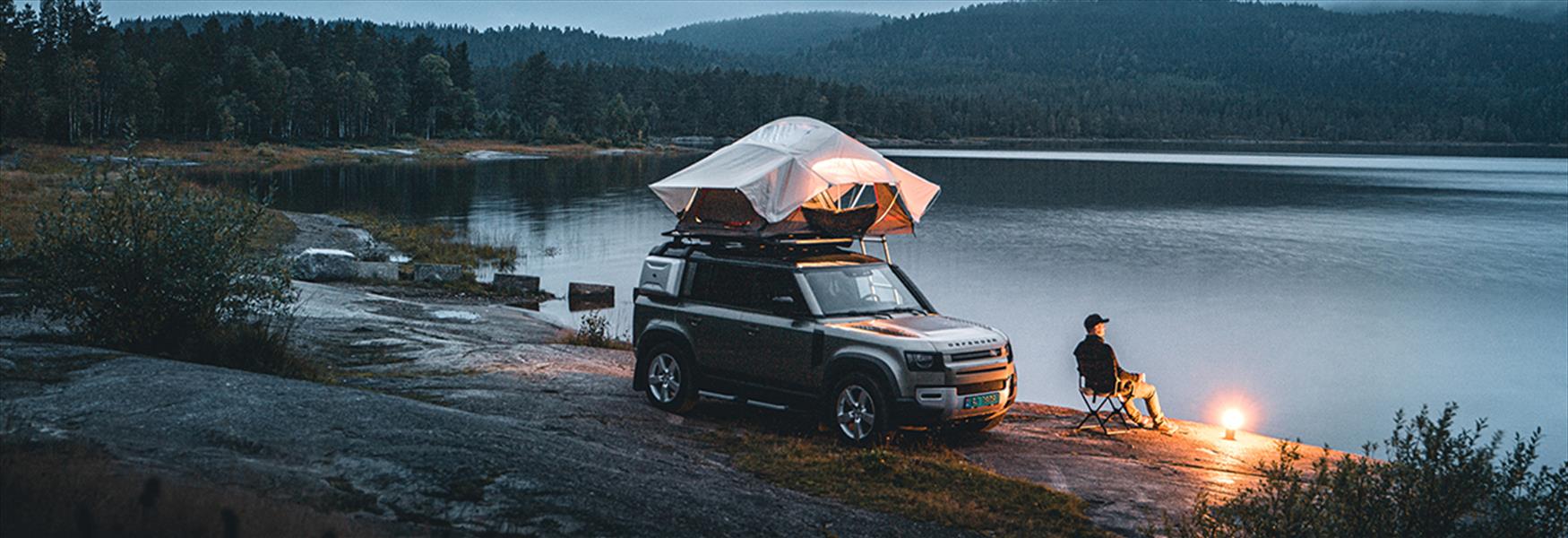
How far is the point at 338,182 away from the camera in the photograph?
80.9 meters

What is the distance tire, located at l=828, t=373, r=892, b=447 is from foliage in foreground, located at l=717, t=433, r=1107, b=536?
0.18 meters

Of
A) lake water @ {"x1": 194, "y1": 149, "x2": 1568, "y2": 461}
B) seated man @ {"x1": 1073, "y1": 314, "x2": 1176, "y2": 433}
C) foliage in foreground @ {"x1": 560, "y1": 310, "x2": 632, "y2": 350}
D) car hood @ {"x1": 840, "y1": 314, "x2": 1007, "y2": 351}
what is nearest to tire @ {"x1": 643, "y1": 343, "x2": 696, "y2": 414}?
car hood @ {"x1": 840, "y1": 314, "x2": 1007, "y2": 351}

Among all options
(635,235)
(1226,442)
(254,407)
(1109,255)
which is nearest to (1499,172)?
(1109,255)

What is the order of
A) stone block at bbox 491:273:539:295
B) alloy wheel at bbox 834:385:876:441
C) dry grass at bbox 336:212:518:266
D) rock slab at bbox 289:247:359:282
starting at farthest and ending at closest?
1. dry grass at bbox 336:212:518:266
2. stone block at bbox 491:273:539:295
3. rock slab at bbox 289:247:359:282
4. alloy wheel at bbox 834:385:876:441

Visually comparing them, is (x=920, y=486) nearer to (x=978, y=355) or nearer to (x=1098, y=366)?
(x=978, y=355)

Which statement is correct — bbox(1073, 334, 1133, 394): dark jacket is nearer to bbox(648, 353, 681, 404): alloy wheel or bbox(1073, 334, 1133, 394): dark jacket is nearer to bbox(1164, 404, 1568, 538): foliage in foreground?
bbox(648, 353, 681, 404): alloy wheel

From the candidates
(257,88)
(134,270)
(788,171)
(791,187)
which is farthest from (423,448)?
(257,88)

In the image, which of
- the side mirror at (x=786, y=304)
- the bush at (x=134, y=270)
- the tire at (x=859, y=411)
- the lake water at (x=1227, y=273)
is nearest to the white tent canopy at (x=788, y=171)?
the side mirror at (x=786, y=304)

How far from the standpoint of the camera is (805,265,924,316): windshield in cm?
1308

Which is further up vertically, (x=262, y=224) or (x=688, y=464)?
(x=262, y=224)

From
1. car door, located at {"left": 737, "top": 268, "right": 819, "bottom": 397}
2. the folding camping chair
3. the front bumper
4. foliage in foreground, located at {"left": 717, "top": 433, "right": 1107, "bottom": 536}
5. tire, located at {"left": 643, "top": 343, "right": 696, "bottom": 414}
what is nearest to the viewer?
foliage in foreground, located at {"left": 717, "top": 433, "right": 1107, "bottom": 536}

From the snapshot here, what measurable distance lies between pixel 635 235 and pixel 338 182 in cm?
3816

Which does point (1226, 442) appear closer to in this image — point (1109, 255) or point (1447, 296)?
point (1447, 296)

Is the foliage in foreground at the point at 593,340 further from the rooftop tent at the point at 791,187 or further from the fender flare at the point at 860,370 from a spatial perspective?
the fender flare at the point at 860,370
